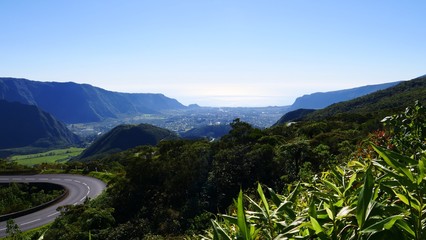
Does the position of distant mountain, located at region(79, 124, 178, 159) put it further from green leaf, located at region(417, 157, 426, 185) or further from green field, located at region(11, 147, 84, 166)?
green leaf, located at region(417, 157, 426, 185)

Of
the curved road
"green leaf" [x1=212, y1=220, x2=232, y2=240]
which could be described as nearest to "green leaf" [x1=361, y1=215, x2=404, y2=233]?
"green leaf" [x1=212, y1=220, x2=232, y2=240]

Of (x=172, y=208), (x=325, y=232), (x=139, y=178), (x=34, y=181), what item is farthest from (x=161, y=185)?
(x=34, y=181)

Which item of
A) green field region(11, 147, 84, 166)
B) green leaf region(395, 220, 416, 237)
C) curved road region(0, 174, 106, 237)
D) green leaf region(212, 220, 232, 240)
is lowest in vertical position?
green field region(11, 147, 84, 166)

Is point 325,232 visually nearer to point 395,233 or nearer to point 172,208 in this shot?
point 395,233

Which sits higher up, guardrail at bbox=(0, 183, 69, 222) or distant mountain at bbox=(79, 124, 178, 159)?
guardrail at bbox=(0, 183, 69, 222)

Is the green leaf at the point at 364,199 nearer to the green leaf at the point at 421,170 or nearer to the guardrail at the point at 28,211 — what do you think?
the green leaf at the point at 421,170

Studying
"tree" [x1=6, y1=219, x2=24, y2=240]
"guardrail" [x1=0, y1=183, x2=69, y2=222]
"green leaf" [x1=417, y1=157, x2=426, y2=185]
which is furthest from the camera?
"guardrail" [x1=0, y1=183, x2=69, y2=222]

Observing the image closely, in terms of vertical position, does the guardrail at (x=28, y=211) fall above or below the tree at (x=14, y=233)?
below

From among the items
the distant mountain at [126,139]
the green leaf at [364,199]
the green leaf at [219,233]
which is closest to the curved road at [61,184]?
the green leaf at [219,233]
